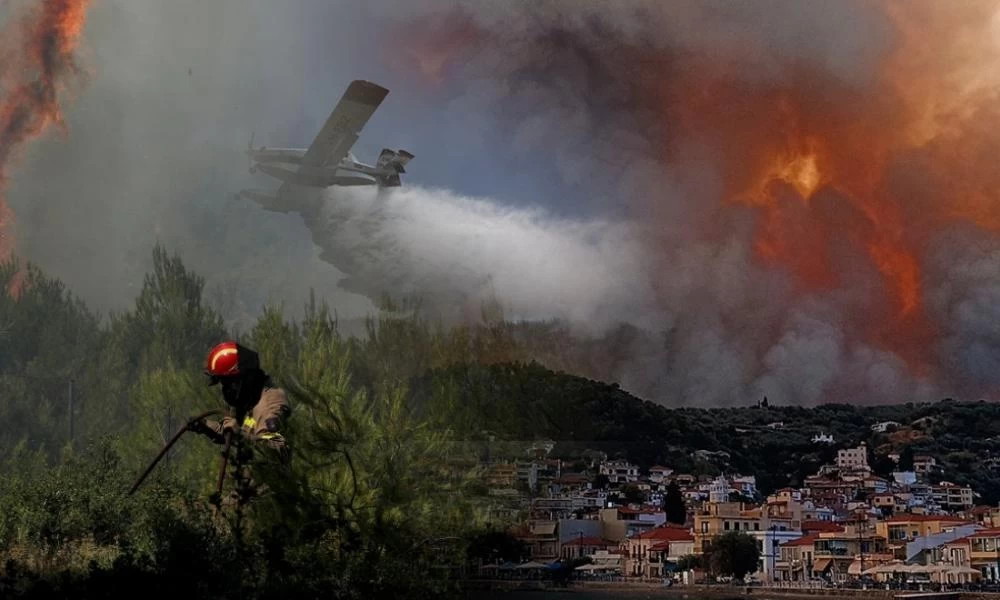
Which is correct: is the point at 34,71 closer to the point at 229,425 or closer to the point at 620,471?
the point at 620,471

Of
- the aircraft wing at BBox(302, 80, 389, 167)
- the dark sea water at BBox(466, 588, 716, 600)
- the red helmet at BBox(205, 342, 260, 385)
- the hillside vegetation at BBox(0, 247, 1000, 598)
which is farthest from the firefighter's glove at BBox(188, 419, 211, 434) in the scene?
the aircraft wing at BBox(302, 80, 389, 167)

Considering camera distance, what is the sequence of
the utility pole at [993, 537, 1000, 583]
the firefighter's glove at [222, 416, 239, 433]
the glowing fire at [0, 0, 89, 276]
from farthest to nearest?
1. the glowing fire at [0, 0, 89, 276]
2. the utility pole at [993, 537, 1000, 583]
3. the firefighter's glove at [222, 416, 239, 433]

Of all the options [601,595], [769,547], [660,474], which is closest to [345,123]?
[660,474]

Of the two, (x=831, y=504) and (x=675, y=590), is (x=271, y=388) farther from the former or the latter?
(x=831, y=504)

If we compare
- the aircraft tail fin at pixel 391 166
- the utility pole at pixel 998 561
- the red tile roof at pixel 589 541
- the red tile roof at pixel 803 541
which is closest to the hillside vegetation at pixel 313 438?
the red tile roof at pixel 589 541

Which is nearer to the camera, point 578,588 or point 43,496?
point 43,496

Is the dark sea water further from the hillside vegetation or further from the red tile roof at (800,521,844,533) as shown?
the red tile roof at (800,521,844,533)

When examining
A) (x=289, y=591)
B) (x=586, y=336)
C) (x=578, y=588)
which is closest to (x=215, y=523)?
(x=289, y=591)
